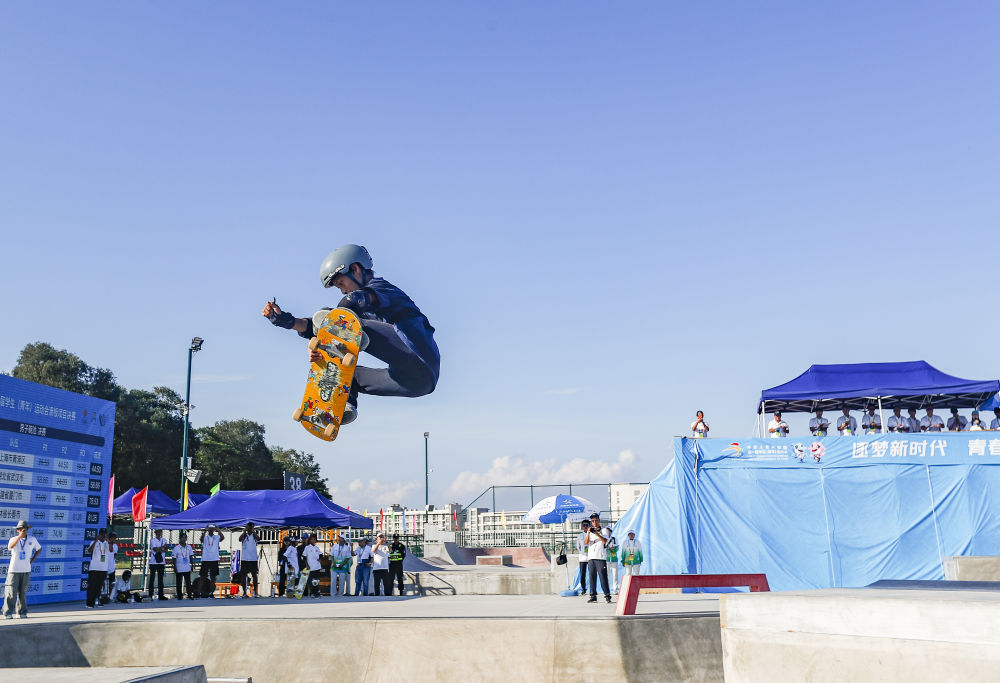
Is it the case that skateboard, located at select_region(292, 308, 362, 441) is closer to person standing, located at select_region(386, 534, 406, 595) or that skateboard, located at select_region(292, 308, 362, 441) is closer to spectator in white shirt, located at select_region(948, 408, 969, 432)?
person standing, located at select_region(386, 534, 406, 595)

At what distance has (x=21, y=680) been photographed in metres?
6.25

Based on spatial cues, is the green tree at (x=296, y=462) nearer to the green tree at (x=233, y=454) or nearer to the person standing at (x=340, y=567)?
the green tree at (x=233, y=454)

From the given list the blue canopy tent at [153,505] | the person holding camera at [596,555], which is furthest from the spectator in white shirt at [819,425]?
the blue canopy tent at [153,505]

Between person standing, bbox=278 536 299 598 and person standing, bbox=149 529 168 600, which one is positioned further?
person standing, bbox=278 536 299 598

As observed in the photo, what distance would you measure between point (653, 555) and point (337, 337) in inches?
404

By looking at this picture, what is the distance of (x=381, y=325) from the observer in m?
15.4

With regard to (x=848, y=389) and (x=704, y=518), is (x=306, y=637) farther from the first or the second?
(x=848, y=389)

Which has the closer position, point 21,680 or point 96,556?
point 21,680

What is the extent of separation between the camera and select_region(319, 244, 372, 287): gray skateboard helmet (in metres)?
15.5

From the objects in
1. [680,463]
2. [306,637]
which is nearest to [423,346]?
[306,637]

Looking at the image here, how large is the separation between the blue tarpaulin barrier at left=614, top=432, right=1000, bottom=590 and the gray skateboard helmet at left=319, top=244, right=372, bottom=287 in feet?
31.8

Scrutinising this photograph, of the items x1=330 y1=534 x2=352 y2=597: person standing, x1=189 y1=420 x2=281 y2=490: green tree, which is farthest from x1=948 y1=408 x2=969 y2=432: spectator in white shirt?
x1=189 y1=420 x2=281 y2=490: green tree

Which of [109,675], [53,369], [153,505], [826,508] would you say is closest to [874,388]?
[826,508]

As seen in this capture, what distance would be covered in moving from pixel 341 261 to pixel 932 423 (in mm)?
15957
